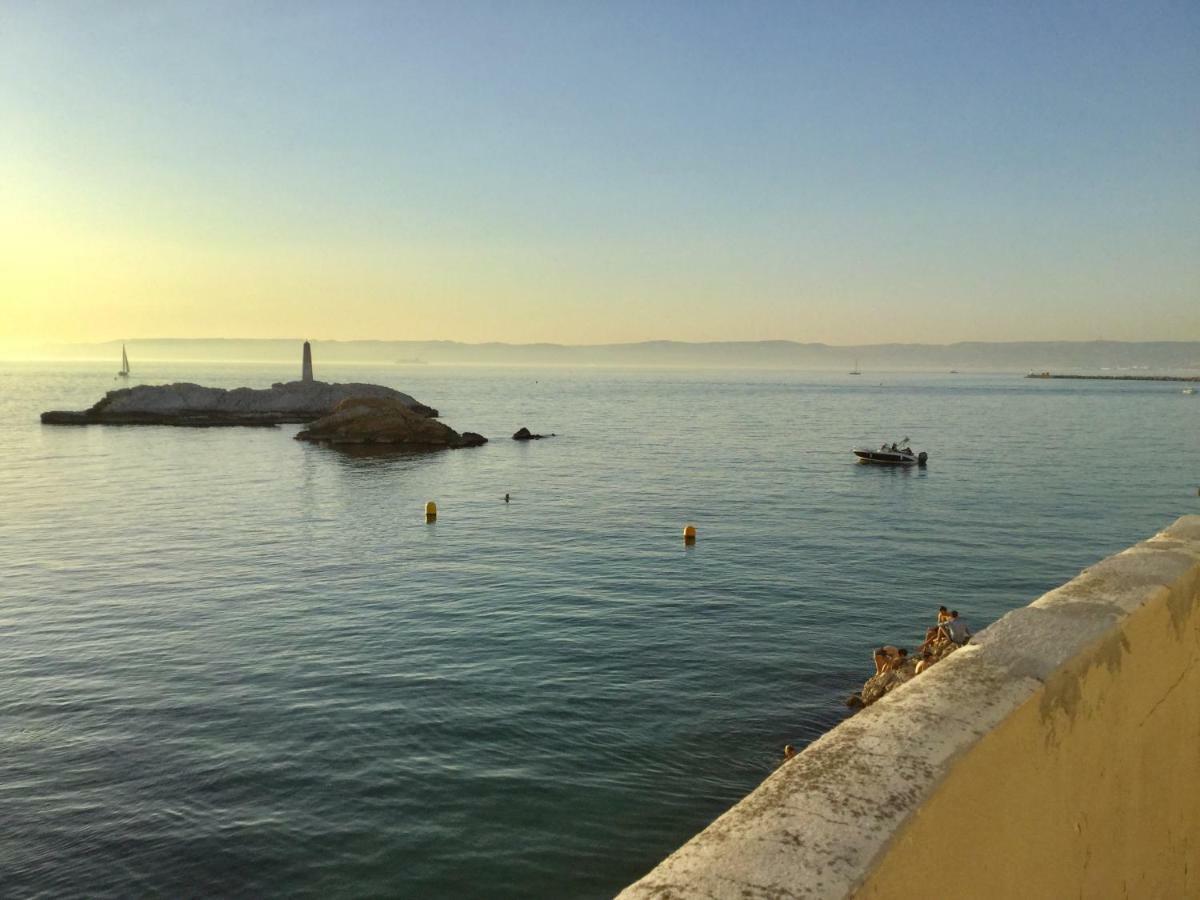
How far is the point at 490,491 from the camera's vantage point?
2023 inches

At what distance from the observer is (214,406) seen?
99.8 metres

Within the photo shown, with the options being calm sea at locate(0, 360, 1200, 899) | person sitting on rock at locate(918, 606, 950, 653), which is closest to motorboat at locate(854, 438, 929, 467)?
calm sea at locate(0, 360, 1200, 899)

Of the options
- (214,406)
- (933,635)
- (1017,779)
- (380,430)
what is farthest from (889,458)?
(214,406)

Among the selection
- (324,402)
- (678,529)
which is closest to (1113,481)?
(678,529)

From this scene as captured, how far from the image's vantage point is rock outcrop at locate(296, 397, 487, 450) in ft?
252

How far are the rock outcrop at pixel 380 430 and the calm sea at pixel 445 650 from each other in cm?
1998

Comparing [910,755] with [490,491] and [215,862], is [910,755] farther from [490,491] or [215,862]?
[490,491]

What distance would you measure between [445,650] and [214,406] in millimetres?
87726

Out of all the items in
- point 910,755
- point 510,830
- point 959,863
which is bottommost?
point 510,830

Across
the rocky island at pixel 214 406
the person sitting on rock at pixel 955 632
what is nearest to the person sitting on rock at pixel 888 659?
the person sitting on rock at pixel 955 632

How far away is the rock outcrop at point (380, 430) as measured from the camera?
252ft

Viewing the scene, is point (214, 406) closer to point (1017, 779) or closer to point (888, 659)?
point (888, 659)

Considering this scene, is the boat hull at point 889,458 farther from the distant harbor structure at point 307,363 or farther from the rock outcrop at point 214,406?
the distant harbor structure at point 307,363

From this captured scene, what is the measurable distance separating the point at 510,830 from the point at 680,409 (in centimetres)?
13289
